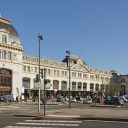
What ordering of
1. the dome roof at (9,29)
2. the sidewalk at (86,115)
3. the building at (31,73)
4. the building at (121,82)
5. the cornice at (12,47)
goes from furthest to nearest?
the building at (121,82), the building at (31,73), the dome roof at (9,29), the cornice at (12,47), the sidewalk at (86,115)

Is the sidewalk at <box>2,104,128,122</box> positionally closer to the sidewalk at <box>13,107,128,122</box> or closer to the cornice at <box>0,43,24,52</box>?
the sidewalk at <box>13,107,128,122</box>

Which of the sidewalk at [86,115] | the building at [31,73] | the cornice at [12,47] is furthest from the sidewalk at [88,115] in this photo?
the cornice at [12,47]

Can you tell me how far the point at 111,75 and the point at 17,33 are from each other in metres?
77.1

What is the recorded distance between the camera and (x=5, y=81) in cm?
9675

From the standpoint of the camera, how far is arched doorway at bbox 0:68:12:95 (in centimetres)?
9538

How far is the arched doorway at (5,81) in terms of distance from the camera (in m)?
95.4

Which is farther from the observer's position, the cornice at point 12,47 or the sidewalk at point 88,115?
the cornice at point 12,47

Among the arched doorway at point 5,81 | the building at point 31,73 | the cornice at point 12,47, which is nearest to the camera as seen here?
the arched doorway at point 5,81

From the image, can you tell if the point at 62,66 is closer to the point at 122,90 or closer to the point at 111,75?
the point at 111,75

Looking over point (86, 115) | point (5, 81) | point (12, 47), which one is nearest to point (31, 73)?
point (12, 47)

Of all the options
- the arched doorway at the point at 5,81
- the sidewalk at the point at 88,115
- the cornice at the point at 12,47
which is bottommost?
the sidewalk at the point at 88,115

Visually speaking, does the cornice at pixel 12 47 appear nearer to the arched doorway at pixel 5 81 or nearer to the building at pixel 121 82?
the arched doorway at pixel 5 81

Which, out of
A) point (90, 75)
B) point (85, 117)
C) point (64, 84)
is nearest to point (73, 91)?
point (64, 84)

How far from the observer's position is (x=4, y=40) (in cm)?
9750
